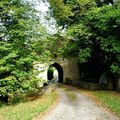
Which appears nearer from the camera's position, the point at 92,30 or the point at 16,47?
the point at 16,47

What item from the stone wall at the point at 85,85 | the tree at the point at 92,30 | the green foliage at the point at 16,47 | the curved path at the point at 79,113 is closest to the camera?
the curved path at the point at 79,113

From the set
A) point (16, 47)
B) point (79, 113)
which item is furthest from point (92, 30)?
point (79, 113)

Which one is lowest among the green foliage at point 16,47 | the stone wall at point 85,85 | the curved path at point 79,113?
the curved path at point 79,113

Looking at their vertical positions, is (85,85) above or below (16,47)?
below

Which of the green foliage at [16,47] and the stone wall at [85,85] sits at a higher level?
the green foliage at [16,47]

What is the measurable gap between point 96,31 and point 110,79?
6.40 metres

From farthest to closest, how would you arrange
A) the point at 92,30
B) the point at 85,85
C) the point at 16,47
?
the point at 85,85, the point at 92,30, the point at 16,47

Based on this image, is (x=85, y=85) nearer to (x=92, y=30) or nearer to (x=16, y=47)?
(x=92, y=30)

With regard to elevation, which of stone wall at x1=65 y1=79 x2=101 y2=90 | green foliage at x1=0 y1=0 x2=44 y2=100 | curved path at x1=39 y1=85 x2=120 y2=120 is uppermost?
green foliage at x1=0 y1=0 x2=44 y2=100

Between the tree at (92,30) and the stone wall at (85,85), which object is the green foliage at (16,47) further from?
the stone wall at (85,85)

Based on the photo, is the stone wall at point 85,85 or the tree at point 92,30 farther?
the stone wall at point 85,85

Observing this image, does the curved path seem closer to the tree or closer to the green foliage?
the green foliage

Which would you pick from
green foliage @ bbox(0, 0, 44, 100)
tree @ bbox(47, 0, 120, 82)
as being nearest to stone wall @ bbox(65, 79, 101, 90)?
tree @ bbox(47, 0, 120, 82)

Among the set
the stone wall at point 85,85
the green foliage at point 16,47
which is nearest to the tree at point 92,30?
the stone wall at point 85,85
